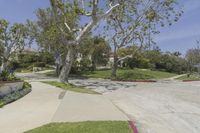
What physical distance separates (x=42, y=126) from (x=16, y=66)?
5235cm

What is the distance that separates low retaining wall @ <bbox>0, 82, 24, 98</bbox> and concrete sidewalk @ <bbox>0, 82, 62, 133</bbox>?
145 centimetres

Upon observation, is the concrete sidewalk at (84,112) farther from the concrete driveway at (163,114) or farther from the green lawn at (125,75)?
the green lawn at (125,75)

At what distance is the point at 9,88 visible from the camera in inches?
695

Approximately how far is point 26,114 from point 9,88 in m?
6.23

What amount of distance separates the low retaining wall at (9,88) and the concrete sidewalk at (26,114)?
1.45 m

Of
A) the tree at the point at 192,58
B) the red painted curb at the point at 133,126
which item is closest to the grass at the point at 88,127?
the red painted curb at the point at 133,126

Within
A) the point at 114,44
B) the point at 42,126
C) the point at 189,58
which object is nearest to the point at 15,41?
the point at 114,44

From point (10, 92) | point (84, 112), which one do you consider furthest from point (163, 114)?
point (10, 92)

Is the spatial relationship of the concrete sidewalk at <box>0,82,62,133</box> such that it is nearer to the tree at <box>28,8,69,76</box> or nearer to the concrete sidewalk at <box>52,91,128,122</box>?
the concrete sidewalk at <box>52,91,128,122</box>

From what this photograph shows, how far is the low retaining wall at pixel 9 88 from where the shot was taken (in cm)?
1664

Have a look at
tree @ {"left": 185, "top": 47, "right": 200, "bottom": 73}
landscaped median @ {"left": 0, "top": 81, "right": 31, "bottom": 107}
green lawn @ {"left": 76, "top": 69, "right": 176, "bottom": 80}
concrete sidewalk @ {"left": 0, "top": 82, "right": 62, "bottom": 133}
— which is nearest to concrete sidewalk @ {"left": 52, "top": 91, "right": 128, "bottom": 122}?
concrete sidewalk @ {"left": 0, "top": 82, "right": 62, "bottom": 133}

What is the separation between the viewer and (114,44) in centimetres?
3631

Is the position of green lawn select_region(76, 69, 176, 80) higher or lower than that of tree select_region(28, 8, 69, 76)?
lower

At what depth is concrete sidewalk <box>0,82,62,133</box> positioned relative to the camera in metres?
9.96
